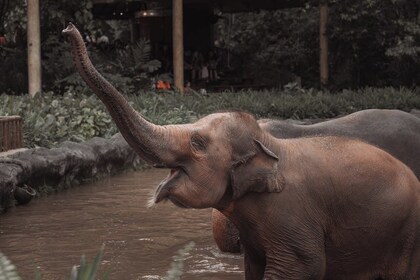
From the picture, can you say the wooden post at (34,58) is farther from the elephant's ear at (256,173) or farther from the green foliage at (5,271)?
the green foliage at (5,271)

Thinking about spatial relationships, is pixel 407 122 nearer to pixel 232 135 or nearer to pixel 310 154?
pixel 310 154

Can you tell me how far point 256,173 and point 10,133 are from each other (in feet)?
25.5

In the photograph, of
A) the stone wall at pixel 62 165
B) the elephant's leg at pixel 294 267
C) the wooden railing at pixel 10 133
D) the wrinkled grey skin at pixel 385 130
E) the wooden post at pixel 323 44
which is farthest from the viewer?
the wooden post at pixel 323 44

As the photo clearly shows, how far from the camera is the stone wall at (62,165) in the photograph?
32.2ft

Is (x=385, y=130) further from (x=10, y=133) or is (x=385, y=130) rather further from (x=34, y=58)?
(x=34, y=58)

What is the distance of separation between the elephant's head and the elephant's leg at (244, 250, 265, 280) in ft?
1.36

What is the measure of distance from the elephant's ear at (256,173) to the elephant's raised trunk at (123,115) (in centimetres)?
37

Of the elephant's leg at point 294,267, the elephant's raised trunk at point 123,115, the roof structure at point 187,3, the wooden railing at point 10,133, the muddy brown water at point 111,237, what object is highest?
the roof structure at point 187,3

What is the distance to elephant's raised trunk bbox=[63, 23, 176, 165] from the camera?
3537mm

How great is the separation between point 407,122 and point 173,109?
12693mm

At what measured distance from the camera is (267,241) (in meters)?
4.10

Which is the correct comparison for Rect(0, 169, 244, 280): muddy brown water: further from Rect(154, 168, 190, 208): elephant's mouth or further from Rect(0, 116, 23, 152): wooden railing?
Rect(154, 168, 190, 208): elephant's mouth

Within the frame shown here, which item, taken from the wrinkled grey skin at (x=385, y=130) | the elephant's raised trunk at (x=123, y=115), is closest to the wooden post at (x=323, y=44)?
the wrinkled grey skin at (x=385, y=130)

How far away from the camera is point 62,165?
1127cm
